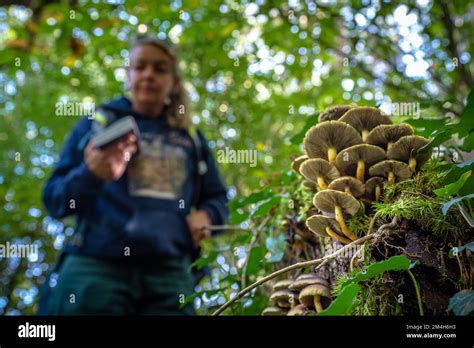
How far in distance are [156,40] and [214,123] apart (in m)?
1.21

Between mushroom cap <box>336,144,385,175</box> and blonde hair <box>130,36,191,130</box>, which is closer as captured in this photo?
mushroom cap <box>336,144,385,175</box>

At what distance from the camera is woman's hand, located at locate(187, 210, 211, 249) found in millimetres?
2709

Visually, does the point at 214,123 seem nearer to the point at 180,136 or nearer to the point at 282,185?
the point at 180,136

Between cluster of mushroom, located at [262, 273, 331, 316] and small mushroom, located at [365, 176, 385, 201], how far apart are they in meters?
0.22

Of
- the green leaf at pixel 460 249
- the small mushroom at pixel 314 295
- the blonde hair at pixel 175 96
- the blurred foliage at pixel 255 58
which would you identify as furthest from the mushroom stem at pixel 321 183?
the blonde hair at pixel 175 96

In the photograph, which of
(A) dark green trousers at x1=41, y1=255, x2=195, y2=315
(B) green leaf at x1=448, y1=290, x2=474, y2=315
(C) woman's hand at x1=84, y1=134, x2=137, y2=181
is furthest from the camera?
(C) woman's hand at x1=84, y1=134, x2=137, y2=181

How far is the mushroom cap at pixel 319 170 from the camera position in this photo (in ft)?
3.91

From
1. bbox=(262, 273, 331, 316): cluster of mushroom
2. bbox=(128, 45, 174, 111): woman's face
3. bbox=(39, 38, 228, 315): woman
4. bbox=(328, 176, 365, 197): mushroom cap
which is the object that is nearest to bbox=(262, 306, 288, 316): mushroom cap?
bbox=(262, 273, 331, 316): cluster of mushroom

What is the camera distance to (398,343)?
0.99 meters

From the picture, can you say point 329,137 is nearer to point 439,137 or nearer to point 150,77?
point 439,137

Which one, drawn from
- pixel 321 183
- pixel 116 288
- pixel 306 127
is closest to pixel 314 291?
pixel 321 183

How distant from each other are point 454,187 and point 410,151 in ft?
0.65

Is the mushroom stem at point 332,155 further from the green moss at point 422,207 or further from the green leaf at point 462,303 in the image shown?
the green leaf at point 462,303

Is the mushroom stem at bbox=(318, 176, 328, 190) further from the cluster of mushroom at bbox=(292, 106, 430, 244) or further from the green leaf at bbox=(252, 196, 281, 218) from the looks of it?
the green leaf at bbox=(252, 196, 281, 218)
